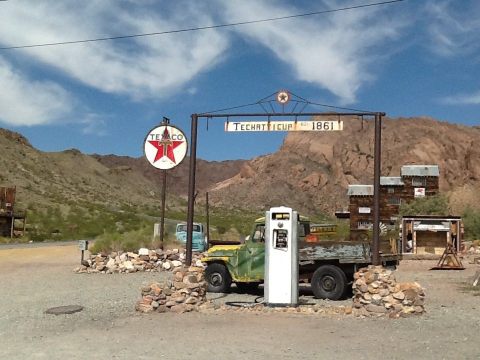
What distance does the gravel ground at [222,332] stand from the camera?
780cm

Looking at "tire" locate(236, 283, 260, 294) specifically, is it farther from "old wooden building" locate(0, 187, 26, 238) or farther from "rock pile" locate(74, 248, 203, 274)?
"old wooden building" locate(0, 187, 26, 238)

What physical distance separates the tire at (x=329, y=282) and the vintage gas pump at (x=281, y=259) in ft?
8.26

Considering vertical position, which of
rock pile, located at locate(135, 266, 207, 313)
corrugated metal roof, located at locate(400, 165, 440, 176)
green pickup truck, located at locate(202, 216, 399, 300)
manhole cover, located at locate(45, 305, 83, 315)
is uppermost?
corrugated metal roof, located at locate(400, 165, 440, 176)

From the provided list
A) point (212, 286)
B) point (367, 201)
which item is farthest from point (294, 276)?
point (367, 201)

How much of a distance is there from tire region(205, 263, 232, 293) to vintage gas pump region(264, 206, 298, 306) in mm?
3494

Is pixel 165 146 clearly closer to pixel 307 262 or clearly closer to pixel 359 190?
pixel 307 262

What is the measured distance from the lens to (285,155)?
164125 millimetres

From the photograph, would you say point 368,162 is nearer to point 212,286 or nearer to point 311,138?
point 311,138

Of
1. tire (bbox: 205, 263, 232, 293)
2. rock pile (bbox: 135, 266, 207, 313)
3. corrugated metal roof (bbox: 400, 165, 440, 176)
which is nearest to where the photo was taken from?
rock pile (bbox: 135, 266, 207, 313)

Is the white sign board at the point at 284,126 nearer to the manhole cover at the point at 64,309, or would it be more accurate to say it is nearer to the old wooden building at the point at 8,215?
the manhole cover at the point at 64,309

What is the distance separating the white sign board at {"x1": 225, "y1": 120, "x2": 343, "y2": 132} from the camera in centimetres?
1189

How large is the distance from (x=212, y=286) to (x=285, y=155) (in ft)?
491


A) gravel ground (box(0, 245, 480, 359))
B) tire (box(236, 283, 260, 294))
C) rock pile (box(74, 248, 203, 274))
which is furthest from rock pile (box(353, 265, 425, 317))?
rock pile (box(74, 248, 203, 274))

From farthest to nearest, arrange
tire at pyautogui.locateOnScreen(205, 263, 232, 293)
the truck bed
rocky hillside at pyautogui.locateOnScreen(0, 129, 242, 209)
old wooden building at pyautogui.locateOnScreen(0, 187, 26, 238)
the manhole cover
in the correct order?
rocky hillside at pyautogui.locateOnScreen(0, 129, 242, 209) < old wooden building at pyautogui.locateOnScreen(0, 187, 26, 238) < tire at pyautogui.locateOnScreen(205, 263, 232, 293) < the truck bed < the manhole cover
